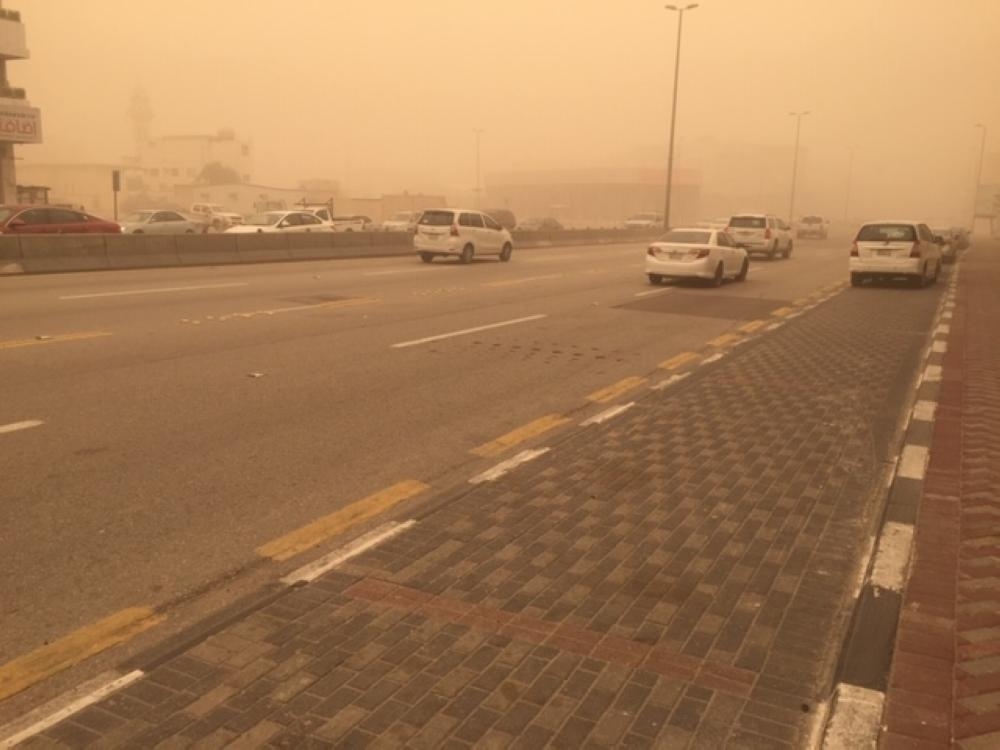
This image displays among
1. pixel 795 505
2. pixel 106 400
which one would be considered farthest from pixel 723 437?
pixel 106 400

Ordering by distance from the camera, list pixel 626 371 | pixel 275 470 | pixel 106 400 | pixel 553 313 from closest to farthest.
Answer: pixel 275 470
pixel 106 400
pixel 626 371
pixel 553 313

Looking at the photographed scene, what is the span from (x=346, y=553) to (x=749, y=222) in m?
32.7

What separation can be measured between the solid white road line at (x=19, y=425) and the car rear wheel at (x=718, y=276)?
669 inches

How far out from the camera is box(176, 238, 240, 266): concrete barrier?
24469 mm

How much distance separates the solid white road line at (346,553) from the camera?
4305 mm

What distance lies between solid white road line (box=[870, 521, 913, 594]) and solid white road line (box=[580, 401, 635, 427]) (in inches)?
112

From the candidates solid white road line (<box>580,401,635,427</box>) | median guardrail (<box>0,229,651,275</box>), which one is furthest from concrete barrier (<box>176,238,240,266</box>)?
solid white road line (<box>580,401,635,427</box>)

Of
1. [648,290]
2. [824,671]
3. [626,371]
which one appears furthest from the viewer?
[648,290]

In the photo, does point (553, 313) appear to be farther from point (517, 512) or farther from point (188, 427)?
point (517, 512)

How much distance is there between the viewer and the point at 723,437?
694 centimetres

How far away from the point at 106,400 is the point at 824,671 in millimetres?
6435

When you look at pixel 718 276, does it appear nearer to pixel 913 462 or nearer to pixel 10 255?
pixel 913 462

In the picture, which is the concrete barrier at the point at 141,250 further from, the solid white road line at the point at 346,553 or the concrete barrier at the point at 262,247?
the solid white road line at the point at 346,553

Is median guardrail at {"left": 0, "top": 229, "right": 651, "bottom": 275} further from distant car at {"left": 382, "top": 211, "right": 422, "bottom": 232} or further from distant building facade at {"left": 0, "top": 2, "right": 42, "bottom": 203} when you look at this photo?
distant building facade at {"left": 0, "top": 2, "right": 42, "bottom": 203}
